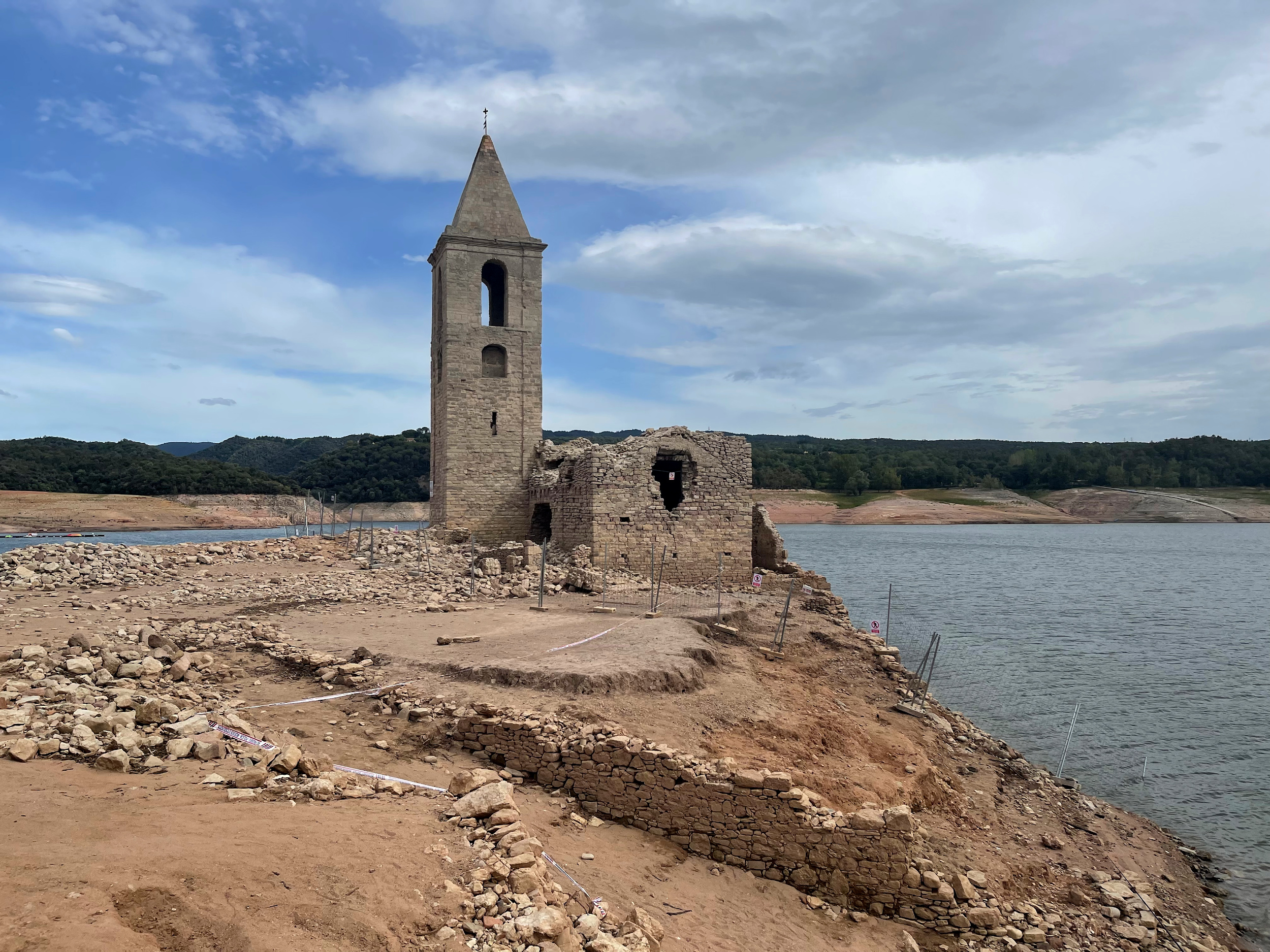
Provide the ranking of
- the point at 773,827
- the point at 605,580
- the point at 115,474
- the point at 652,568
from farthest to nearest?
the point at 115,474
the point at 652,568
the point at 605,580
the point at 773,827

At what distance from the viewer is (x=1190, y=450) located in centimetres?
10056

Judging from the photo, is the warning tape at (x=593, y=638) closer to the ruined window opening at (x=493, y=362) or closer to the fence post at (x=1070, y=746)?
the fence post at (x=1070, y=746)

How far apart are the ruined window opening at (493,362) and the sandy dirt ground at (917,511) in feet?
234

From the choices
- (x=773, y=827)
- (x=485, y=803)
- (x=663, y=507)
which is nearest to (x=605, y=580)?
(x=663, y=507)

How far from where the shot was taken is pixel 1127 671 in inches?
782

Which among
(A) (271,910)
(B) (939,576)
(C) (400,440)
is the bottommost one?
(B) (939,576)

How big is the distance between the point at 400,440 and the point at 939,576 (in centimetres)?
5215

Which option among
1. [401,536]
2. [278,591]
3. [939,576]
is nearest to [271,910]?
[278,591]

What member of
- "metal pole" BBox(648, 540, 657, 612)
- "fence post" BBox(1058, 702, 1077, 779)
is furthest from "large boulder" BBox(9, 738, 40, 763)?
A: "fence post" BBox(1058, 702, 1077, 779)

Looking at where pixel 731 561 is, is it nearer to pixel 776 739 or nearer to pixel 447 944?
pixel 776 739

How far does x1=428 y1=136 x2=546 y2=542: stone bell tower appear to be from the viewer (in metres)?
23.0

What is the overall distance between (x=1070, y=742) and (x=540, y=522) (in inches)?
585

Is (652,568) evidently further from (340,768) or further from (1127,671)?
(1127,671)

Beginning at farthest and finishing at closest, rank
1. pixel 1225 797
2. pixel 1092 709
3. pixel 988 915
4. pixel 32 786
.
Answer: pixel 1092 709, pixel 1225 797, pixel 988 915, pixel 32 786
